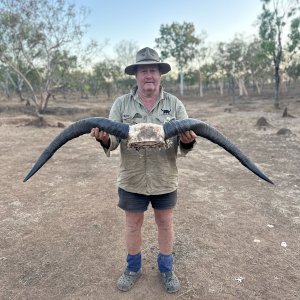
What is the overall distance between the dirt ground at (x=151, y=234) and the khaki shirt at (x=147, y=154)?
3.63 feet

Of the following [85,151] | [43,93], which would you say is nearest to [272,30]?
[43,93]

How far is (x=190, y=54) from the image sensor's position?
46.1 m

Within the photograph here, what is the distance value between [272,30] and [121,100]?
25130mm

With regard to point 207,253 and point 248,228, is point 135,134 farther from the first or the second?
point 248,228

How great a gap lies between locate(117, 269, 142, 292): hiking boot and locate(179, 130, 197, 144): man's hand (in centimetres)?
150

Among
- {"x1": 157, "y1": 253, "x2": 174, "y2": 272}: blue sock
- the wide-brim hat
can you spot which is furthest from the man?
{"x1": 157, "y1": 253, "x2": 174, "y2": 272}: blue sock

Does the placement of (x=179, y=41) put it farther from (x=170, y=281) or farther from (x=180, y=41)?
(x=170, y=281)

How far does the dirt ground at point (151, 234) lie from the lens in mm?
3416

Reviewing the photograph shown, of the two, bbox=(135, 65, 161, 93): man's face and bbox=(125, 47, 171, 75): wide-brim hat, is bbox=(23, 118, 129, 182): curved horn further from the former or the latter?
bbox=(125, 47, 171, 75): wide-brim hat

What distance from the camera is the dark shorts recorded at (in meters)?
3.15

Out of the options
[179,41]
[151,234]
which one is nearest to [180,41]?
[179,41]

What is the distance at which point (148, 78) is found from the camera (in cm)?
292

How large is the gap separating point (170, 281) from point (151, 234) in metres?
1.16

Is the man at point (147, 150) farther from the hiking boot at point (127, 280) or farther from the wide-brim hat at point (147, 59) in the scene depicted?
the hiking boot at point (127, 280)
